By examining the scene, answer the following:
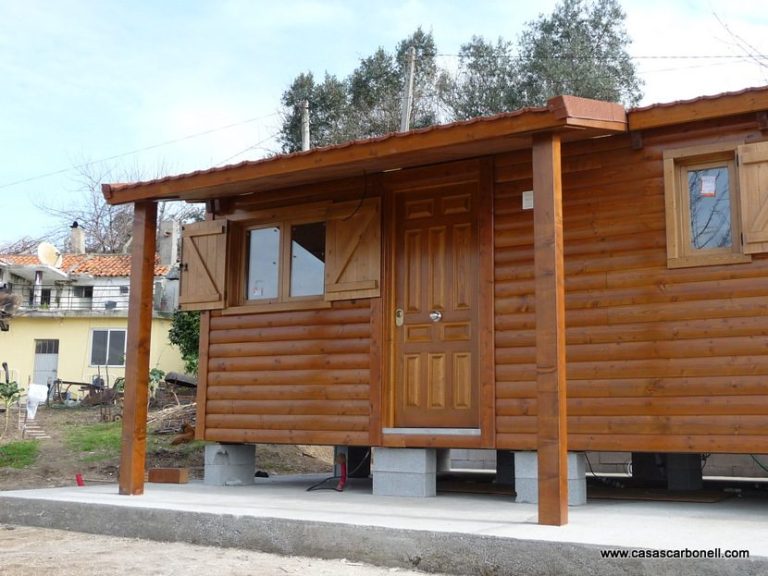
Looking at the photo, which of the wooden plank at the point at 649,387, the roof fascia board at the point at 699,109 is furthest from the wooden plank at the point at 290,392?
the roof fascia board at the point at 699,109

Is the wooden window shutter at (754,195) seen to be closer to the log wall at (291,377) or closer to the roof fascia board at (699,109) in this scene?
the roof fascia board at (699,109)

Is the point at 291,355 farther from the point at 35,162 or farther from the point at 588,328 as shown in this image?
the point at 35,162

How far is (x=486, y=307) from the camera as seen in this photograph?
7250 mm

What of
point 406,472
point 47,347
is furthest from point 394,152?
point 47,347

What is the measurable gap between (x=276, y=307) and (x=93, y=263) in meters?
26.9

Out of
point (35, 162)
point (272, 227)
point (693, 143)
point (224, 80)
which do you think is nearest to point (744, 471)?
point (693, 143)

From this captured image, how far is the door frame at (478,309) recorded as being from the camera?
7.17 m

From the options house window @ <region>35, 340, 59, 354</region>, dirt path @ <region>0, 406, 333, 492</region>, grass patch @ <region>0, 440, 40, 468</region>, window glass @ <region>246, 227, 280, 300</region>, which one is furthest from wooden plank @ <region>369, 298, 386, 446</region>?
house window @ <region>35, 340, 59, 354</region>

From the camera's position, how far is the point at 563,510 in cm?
543

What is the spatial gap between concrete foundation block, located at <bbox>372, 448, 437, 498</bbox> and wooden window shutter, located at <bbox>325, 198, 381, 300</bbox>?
1450 millimetres

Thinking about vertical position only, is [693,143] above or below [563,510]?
above

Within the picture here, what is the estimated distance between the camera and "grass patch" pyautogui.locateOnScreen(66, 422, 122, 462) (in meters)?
12.3

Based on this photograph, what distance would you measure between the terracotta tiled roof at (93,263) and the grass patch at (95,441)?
57.9 feet

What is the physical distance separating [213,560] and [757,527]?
11.3 ft
